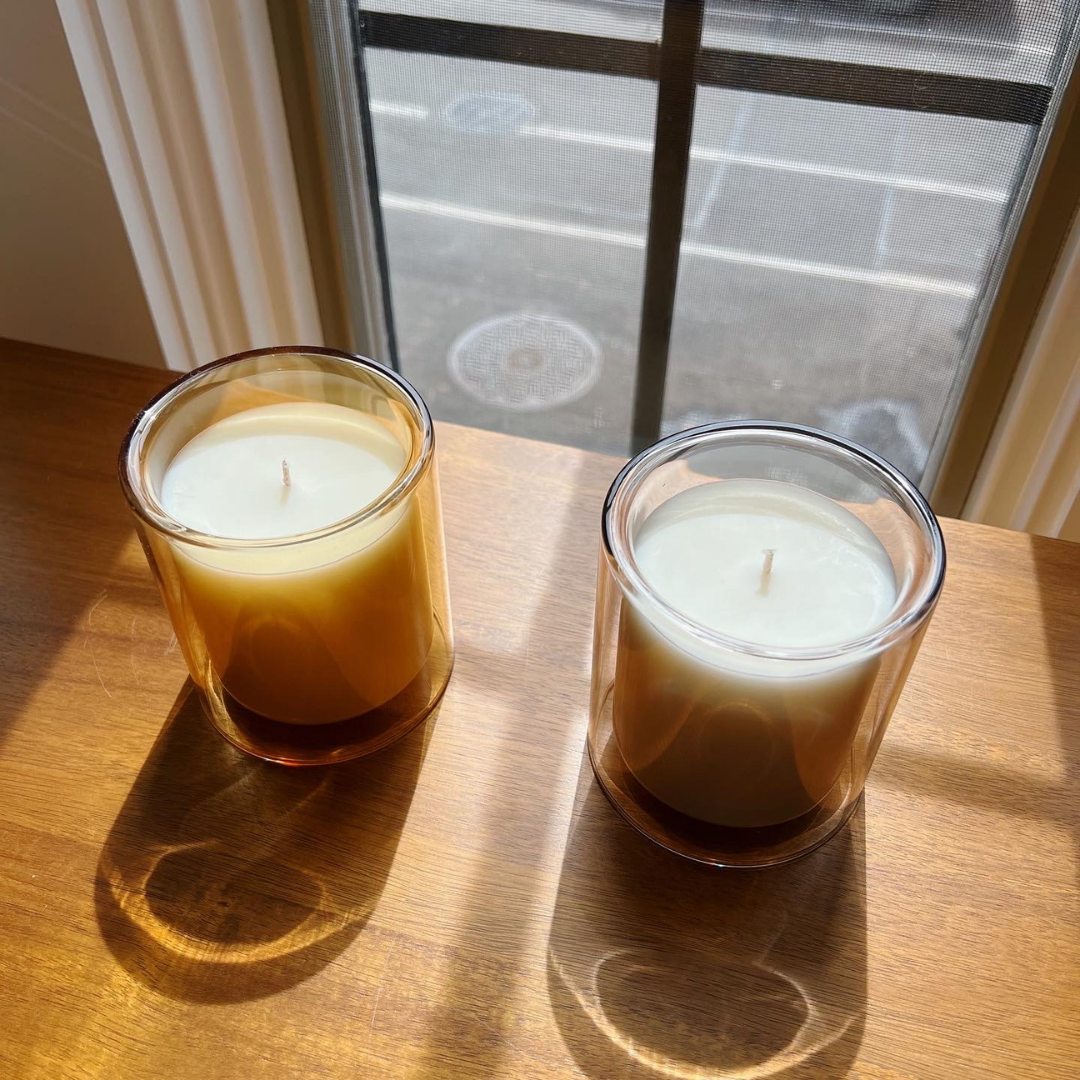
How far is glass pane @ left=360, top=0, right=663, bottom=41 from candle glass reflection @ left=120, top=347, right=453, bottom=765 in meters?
0.54

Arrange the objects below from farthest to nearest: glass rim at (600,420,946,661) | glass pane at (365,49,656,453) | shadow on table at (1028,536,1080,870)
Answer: glass pane at (365,49,656,453) < shadow on table at (1028,536,1080,870) < glass rim at (600,420,946,661)

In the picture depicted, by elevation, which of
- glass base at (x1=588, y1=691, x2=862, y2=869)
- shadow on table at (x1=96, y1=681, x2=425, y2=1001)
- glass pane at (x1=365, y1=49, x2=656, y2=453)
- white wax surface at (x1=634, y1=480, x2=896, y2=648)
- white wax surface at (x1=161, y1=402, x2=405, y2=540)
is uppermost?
white wax surface at (x1=634, y1=480, x2=896, y2=648)

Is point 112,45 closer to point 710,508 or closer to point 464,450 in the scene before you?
point 464,450

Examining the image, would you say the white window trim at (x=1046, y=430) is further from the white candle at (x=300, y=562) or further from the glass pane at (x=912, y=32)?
the white candle at (x=300, y=562)

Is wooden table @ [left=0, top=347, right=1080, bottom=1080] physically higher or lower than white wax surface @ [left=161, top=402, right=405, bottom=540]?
lower

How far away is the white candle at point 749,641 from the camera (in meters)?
0.37

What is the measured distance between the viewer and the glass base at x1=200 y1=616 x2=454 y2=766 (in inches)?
18.8

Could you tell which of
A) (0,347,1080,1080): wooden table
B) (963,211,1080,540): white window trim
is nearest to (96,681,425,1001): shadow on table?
(0,347,1080,1080): wooden table

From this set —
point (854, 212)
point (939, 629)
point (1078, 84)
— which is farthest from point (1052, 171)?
point (939, 629)

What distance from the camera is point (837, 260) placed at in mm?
986

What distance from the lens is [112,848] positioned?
447 millimetres

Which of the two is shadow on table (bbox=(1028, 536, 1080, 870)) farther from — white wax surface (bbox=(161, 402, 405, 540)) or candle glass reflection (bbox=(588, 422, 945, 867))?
white wax surface (bbox=(161, 402, 405, 540))

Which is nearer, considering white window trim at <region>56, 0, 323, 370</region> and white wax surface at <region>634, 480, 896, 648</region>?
white wax surface at <region>634, 480, 896, 648</region>

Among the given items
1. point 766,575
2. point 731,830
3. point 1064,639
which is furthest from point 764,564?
point 1064,639
